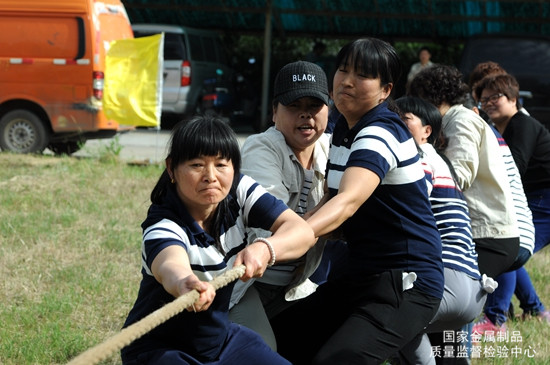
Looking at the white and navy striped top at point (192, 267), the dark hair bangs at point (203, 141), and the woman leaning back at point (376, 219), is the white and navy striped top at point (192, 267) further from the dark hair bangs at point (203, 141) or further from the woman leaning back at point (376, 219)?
the woman leaning back at point (376, 219)

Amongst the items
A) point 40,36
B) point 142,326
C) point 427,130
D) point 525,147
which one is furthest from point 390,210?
point 40,36

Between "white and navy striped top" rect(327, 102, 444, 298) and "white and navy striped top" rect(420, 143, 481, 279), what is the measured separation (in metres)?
0.47

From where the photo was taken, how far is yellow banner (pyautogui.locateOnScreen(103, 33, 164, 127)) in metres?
10.2

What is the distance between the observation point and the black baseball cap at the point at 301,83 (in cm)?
341

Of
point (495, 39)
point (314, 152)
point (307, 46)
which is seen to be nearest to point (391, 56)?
point (314, 152)

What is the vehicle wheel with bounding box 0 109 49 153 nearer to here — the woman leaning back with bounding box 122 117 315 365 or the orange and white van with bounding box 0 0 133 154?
the orange and white van with bounding box 0 0 133 154

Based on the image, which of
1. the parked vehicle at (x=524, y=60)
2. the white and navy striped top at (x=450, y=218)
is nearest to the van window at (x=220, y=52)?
the parked vehicle at (x=524, y=60)

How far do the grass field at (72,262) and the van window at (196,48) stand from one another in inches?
266

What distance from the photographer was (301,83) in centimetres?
342

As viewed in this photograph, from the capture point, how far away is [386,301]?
306 cm

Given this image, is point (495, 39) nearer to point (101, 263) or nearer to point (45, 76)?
point (45, 76)

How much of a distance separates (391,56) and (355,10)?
14.1m

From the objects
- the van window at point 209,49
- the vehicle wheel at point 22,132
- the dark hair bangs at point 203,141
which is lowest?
the vehicle wheel at point 22,132

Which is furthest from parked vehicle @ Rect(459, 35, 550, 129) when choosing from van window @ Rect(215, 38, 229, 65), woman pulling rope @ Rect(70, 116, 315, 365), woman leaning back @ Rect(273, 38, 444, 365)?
woman pulling rope @ Rect(70, 116, 315, 365)
